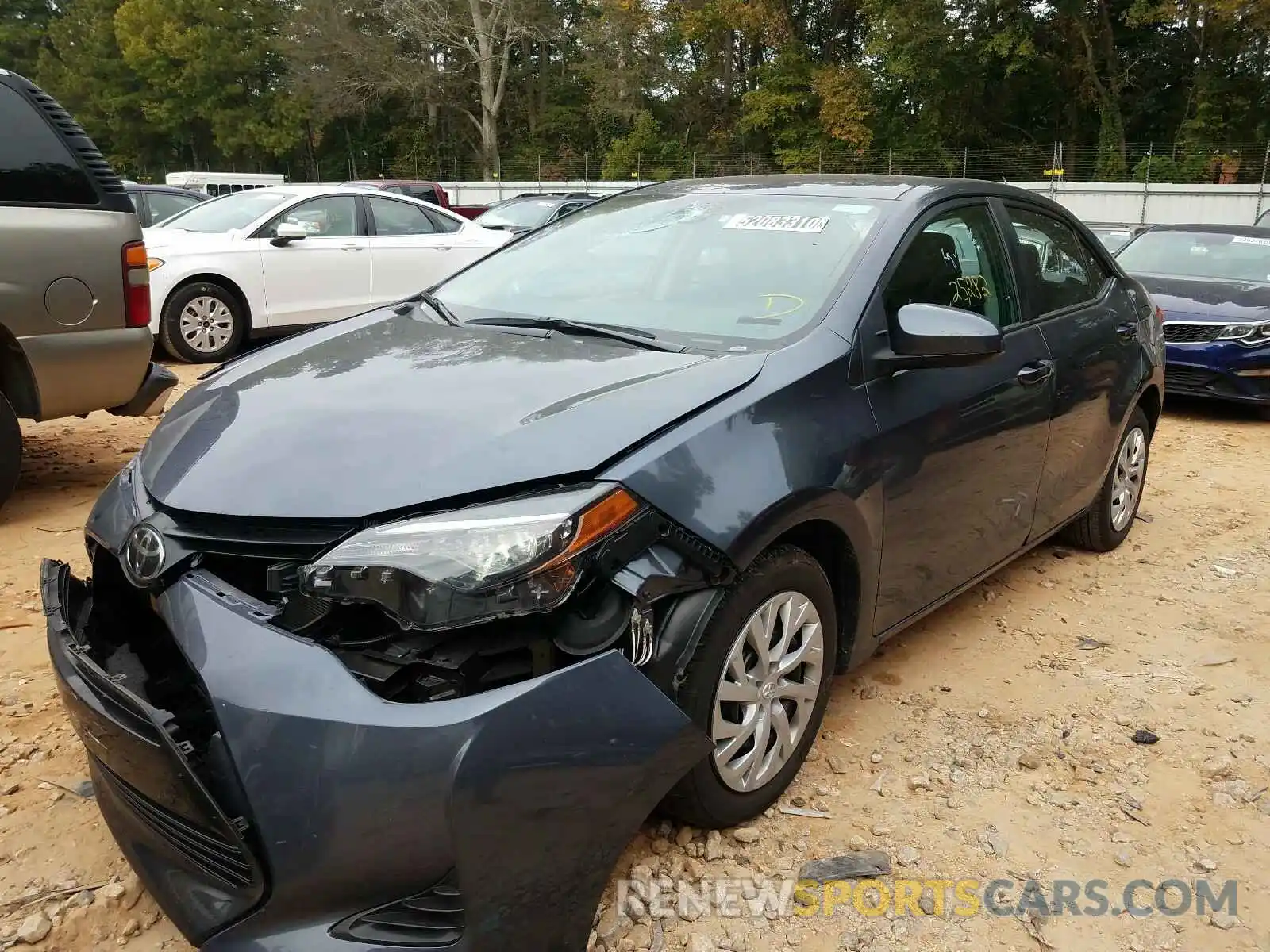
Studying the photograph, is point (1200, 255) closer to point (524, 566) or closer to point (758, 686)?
point (758, 686)

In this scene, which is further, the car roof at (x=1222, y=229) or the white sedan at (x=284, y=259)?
the car roof at (x=1222, y=229)

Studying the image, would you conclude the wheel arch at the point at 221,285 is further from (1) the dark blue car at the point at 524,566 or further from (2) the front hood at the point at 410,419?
(2) the front hood at the point at 410,419

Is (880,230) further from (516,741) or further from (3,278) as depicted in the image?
(3,278)

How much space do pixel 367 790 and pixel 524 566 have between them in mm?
473

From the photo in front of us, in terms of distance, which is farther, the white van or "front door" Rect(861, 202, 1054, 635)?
the white van

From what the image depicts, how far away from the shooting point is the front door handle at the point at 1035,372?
3420mm

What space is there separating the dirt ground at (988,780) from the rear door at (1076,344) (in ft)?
1.74

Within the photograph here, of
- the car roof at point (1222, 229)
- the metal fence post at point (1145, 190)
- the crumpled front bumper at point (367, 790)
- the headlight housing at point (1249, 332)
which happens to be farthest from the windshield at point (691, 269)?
the metal fence post at point (1145, 190)

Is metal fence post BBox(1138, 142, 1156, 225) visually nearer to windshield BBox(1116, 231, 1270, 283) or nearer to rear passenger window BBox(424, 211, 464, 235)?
windshield BBox(1116, 231, 1270, 283)

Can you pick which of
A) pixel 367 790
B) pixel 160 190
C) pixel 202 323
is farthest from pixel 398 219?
pixel 367 790

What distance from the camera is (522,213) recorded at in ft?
47.8

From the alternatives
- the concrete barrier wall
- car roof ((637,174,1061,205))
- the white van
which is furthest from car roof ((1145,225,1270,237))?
the white van

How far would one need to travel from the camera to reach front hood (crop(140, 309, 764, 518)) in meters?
2.03

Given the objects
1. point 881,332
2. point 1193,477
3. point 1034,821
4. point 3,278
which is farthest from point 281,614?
point 1193,477
